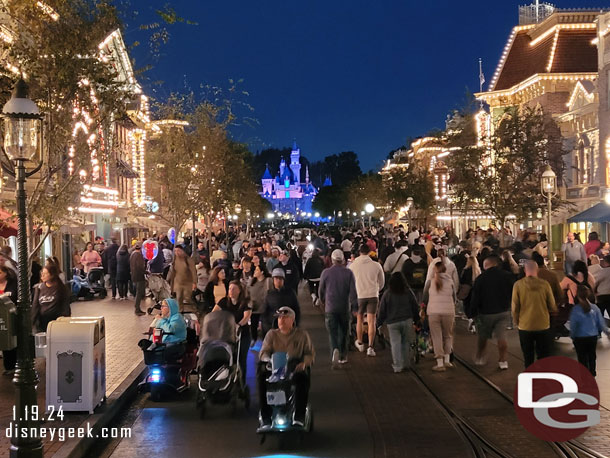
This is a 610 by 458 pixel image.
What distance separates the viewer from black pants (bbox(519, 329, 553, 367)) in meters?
11.3

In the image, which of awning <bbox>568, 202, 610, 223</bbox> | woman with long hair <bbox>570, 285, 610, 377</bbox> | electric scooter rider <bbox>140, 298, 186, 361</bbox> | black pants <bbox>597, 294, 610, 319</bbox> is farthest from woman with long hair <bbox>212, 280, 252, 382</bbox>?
awning <bbox>568, 202, 610, 223</bbox>

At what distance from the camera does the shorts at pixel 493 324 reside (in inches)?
508

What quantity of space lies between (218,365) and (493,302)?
15.2 feet

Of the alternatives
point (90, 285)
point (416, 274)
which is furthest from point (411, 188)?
point (416, 274)

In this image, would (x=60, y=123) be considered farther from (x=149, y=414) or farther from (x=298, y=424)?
(x=298, y=424)

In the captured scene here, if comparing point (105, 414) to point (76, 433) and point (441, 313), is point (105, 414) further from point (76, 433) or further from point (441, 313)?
point (441, 313)

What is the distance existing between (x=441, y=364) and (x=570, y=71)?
34687 mm

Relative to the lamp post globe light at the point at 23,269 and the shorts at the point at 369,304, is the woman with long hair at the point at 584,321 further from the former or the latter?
the lamp post globe light at the point at 23,269

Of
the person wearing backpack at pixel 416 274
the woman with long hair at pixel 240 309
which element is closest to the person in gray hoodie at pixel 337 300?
the woman with long hair at pixel 240 309

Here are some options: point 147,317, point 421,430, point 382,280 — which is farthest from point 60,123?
point 147,317

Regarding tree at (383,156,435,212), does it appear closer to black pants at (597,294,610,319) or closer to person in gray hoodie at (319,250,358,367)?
black pants at (597,294,610,319)
